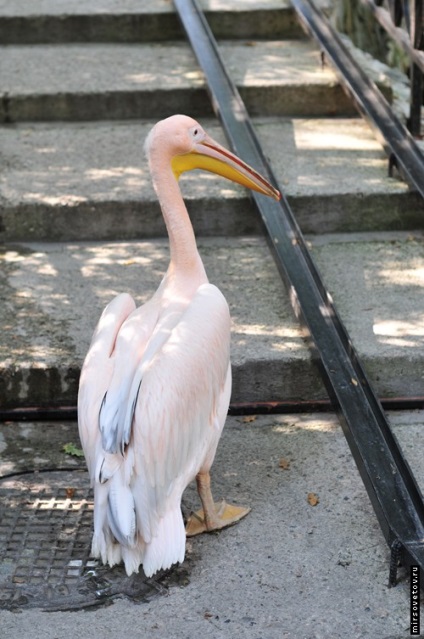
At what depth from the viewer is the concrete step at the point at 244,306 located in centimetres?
459

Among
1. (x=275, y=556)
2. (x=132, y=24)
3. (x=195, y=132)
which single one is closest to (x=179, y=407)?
(x=275, y=556)

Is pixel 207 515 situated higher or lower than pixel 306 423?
higher

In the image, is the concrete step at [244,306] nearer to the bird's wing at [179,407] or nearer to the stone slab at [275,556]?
the stone slab at [275,556]

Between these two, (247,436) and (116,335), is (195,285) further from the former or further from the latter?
(247,436)

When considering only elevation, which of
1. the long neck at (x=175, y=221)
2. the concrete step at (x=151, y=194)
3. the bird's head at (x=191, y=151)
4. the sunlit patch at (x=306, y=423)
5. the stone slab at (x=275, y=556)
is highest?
the bird's head at (x=191, y=151)

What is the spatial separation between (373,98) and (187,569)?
3.79 meters

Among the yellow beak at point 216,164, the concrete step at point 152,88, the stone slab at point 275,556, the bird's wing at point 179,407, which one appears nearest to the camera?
the stone slab at point 275,556

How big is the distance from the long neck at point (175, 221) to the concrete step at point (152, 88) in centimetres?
307

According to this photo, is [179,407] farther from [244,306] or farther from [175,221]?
[244,306]

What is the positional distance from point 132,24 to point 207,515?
5.25 meters

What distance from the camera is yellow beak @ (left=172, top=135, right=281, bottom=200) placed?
4.17 meters

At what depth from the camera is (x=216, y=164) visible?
4.24 metres

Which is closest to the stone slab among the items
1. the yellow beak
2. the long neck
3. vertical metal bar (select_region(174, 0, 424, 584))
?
vertical metal bar (select_region(174, 0, 424, 584))

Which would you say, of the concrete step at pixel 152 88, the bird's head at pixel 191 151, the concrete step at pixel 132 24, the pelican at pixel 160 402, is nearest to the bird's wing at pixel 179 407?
the pelican at pixel 160 402
